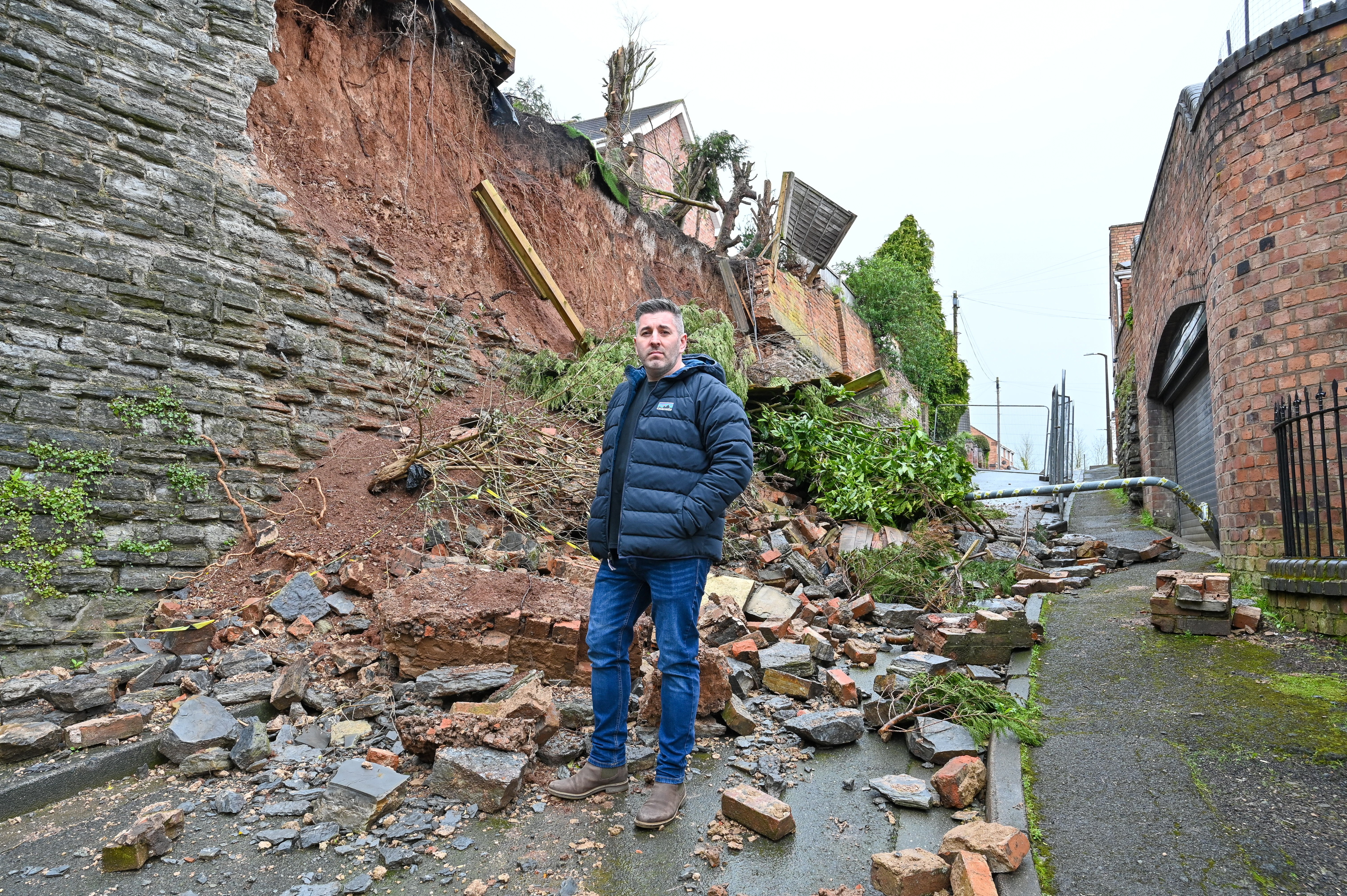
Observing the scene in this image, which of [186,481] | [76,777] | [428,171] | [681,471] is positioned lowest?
[76,777]

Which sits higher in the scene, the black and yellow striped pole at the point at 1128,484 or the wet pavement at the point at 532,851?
the black and yellow striped pole at the point at 1128,484

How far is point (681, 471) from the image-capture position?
→ 9.77 feet

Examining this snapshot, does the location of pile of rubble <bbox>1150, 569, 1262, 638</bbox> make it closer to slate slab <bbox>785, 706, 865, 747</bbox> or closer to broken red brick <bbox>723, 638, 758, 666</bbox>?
slate slab <bbox>785, 706, 865, 747</bbox>

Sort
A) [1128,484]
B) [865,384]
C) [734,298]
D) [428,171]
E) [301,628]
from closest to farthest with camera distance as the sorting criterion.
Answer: [301,628]
[428,171]
[1128,484]
[865,384]
[734,298]

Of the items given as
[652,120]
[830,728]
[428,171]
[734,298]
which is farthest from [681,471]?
[652,120]

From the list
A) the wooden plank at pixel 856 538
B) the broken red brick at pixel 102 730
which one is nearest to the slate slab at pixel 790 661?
the broken red brick at pixel 102 730

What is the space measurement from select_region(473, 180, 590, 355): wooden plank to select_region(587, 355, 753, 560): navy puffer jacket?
20.2 feet

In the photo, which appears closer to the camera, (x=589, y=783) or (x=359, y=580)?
(x=589, y=783)

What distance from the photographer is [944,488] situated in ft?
27.8

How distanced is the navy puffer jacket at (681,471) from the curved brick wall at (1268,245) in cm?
517

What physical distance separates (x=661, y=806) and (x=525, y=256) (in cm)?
728

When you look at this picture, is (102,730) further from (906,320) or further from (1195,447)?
(906,320)

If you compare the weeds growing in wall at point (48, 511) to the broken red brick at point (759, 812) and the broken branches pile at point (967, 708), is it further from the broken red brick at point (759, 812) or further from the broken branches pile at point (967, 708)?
the broken branches pile at point (967, 708)

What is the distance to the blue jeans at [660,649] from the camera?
9.53 ft
